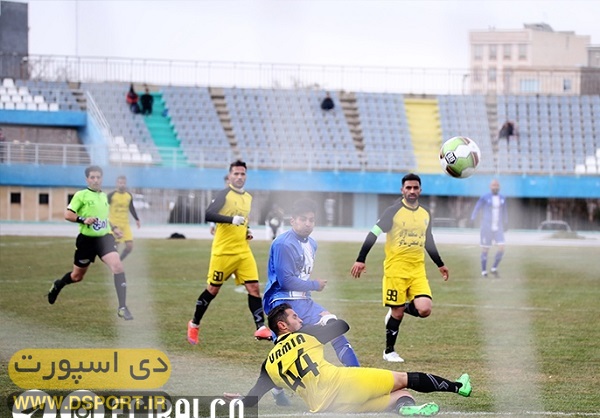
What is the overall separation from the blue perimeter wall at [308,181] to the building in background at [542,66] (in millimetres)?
5619

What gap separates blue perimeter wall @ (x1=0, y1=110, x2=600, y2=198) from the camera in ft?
129

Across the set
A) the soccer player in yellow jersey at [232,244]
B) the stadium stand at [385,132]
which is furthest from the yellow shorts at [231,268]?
the stadium stand at [385,132]

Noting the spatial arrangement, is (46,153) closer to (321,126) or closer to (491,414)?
(321,126)

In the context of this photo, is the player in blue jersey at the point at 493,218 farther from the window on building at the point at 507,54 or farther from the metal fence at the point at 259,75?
A: the window on building at the point at 507,54

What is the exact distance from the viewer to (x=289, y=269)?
947 centimetres

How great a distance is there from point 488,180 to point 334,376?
107ft

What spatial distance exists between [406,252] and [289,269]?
316 centimetres

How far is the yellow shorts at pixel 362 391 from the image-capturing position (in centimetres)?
810

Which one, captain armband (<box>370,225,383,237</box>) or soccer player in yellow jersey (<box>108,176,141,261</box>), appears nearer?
captain armband (<box>370,225,383,237</box>)

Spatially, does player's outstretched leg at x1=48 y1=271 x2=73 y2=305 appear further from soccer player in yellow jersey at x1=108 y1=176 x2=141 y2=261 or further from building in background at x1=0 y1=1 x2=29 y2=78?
building in background at x1=0 y1=1 x2=29 y2=78

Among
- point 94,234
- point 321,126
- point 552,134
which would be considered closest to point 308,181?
point 321,126

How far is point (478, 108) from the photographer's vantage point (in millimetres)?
46094

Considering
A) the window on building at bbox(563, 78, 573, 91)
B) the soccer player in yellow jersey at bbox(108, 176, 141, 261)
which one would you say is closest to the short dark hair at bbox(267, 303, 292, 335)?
the soccer player in yellow jersey at bbox(108, 176, 141, 261)

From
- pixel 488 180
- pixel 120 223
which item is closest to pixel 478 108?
pixel 488 180
